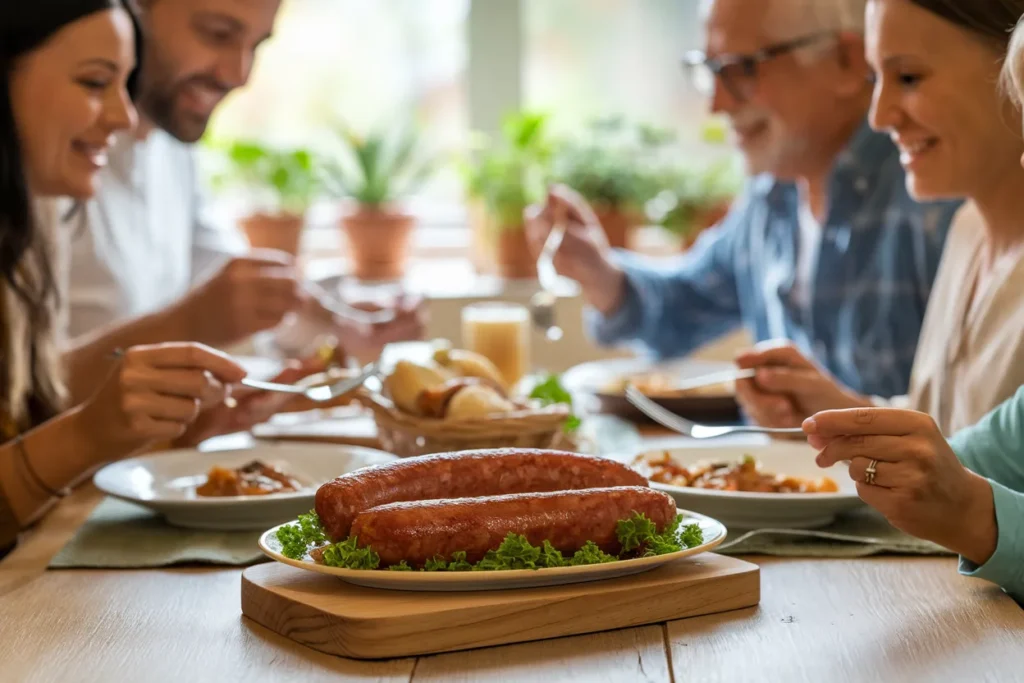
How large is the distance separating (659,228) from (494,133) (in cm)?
67

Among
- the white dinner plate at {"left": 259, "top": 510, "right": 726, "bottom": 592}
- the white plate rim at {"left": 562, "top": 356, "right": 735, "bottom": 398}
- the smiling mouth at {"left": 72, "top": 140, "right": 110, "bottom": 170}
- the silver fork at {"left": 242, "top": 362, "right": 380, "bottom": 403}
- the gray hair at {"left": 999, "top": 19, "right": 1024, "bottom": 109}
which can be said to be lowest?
the white plate rim at {"left": 562, "top": 356, "right": 735, "bottom": 398}

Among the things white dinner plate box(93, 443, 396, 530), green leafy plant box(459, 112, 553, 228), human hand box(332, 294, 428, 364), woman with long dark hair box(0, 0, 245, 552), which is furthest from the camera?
green leafy plant box(459, 112, 553, 228)

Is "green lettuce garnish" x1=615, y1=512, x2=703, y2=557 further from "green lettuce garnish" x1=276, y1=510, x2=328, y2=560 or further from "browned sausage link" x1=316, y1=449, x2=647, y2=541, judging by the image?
"green lettuce garnish" x1=276, y1=510, x2=328, y2=560

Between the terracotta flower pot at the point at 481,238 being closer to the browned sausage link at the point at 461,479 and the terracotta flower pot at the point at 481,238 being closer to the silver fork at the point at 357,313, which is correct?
the silver fork at the point at 357,313

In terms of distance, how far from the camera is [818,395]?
6.28 feet

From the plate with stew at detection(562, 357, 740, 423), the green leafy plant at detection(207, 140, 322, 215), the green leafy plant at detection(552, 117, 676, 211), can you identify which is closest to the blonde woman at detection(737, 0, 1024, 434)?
the plate with stew at detection(562, 357, 740, 423)

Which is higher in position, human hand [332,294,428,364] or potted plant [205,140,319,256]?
potted plant [205,140,319,256]

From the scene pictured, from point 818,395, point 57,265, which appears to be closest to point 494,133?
point 57,265

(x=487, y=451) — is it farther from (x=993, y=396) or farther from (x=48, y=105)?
(x=48, y=105)

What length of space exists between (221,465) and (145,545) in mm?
322

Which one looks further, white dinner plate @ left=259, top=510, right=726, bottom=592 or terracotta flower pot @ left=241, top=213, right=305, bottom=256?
terracotta flower pot @ left=241, top=213, right=305, bottom=256

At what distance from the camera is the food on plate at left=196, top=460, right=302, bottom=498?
157cm

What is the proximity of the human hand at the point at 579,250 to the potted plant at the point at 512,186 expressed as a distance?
2.12ft

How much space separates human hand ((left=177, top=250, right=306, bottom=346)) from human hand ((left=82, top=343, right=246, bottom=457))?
2.73 ft
